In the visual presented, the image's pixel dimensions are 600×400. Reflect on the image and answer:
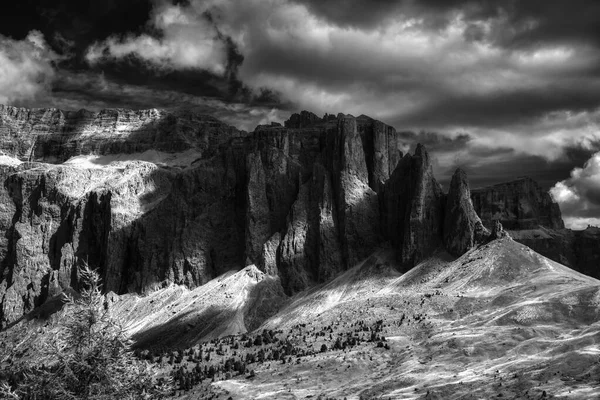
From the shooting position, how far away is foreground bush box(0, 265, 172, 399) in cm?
3061

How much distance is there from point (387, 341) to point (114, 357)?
10951 centimetres

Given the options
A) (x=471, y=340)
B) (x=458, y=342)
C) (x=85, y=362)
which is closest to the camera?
(x=85, y=362)

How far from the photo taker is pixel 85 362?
3095 centimetres

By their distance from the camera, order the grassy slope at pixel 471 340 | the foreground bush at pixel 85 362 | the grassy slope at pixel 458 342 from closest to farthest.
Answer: the foreground bush at pixel 85 362, the grassy slope at pixel 471 340, the grassy slope at pixel 458 342

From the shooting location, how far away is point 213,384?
11612cm

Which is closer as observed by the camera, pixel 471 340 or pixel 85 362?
pixel 85 362

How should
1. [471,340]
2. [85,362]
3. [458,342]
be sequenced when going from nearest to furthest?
[85,362]
[458,342]
[471,340]

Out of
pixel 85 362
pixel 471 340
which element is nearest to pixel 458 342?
pixel 471 340

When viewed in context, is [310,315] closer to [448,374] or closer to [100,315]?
[448,374]

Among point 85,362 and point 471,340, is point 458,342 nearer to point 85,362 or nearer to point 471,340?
point 471,340

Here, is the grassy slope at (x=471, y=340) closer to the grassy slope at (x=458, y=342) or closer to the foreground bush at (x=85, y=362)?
the grassy slope at (x=458, y=342)

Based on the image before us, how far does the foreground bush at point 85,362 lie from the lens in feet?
100

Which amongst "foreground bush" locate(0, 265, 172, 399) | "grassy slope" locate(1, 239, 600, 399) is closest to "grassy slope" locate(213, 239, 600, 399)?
"grassy slope" locate(1, 239, 600, 399)

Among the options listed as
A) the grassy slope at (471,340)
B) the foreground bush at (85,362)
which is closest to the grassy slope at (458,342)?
the grassy slope at (471,340)
